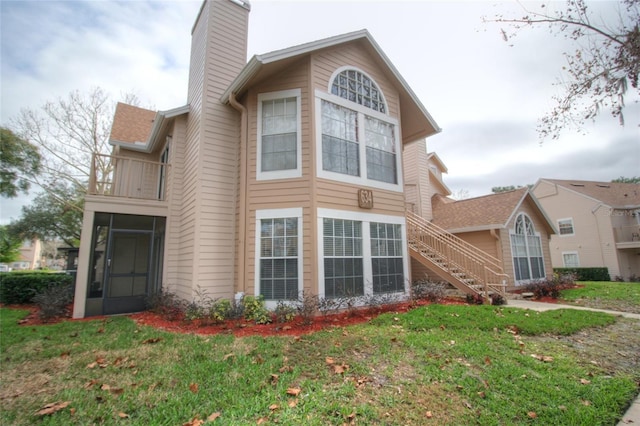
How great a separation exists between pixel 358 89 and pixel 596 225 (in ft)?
77.1

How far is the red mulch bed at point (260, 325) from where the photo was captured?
5812 mm

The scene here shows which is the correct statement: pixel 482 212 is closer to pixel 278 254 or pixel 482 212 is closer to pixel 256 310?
pixel 278 254

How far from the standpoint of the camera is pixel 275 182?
25.0ft

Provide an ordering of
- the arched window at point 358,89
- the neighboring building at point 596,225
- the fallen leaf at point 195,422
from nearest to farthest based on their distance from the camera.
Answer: the fallen leaf at point 195,422 < the arched window at point 358,89 < the neighboring building at point 596,225

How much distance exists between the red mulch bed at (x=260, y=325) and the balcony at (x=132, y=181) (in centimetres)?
367

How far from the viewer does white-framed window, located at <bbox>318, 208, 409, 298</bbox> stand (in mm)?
7254

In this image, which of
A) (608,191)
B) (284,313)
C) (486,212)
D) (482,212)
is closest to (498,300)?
(486,212)

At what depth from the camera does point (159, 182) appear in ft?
35.0

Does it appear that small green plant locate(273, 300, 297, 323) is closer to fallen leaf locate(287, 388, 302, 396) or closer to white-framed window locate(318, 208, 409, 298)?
white-framed window locate(318, 208, 409, 298)

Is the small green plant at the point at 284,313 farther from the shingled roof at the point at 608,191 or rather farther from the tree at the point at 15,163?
the shingled roof at the point at 608,191

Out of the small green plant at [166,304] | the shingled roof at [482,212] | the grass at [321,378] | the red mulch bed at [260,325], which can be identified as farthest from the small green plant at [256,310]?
the shingled roof at [482,212]

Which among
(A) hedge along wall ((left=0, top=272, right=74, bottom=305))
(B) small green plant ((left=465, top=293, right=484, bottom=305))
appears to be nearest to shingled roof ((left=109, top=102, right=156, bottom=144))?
(A) hedge along wall ((left=0, top=272, right=74, bottom=305))

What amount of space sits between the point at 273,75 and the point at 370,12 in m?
4.42

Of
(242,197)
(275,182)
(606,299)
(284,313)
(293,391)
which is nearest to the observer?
(293,391)
